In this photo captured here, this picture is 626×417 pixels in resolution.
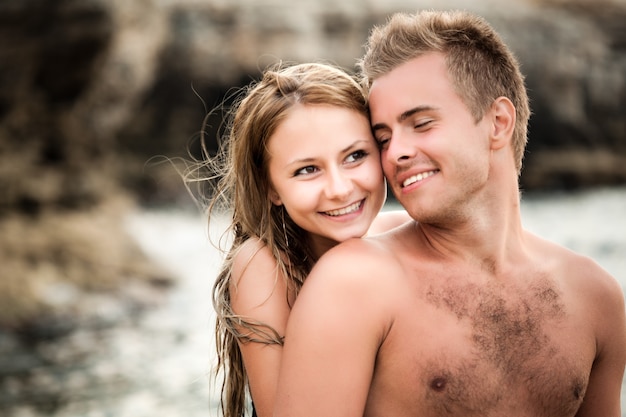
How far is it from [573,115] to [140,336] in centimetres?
1818

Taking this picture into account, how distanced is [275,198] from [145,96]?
1960 cm

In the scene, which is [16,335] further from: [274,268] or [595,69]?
[595,69]

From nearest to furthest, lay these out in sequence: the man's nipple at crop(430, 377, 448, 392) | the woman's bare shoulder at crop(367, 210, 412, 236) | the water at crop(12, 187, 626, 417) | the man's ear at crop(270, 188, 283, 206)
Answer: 1. the man's nipple at crop(430, 377, 448, 392)
2. the man's ear at crop(270, 188, 283, 206)
3. the woman's bare shoulder at crop(367, 210, 412, 236)
4. the water at crop(12, 187, 626, 417)

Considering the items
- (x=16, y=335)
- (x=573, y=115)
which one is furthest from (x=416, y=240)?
(x=573, y=115)

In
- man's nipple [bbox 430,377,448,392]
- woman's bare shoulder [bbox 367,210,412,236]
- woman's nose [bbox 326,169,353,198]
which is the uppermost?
woman's nose [bbox 326,169,353,198]

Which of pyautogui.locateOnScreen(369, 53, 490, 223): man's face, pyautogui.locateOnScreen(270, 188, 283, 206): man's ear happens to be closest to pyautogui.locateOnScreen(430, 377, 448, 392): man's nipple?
pyautogui.locateOnScreen(369, 53, 490, 223): man's face

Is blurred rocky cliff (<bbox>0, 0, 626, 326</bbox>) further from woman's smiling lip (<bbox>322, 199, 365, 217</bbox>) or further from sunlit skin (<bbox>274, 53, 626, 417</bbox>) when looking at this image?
sunlit skin (<bbox>274, 53, 626, 417</bbox>)

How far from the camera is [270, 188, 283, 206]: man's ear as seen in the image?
295 centimetres

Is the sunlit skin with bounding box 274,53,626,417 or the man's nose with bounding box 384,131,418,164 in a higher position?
the man's nose with bounding box 384,131,418,164

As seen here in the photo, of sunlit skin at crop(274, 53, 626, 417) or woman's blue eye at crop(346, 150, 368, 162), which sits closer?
sunlit skin at crop(274, 53, 626, 417)

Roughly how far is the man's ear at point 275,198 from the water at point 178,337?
76 centimetres

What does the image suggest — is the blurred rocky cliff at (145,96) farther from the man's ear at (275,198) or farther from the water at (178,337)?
the man's ear at (275,198)

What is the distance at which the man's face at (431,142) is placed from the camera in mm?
2404

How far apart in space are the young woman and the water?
69cm
